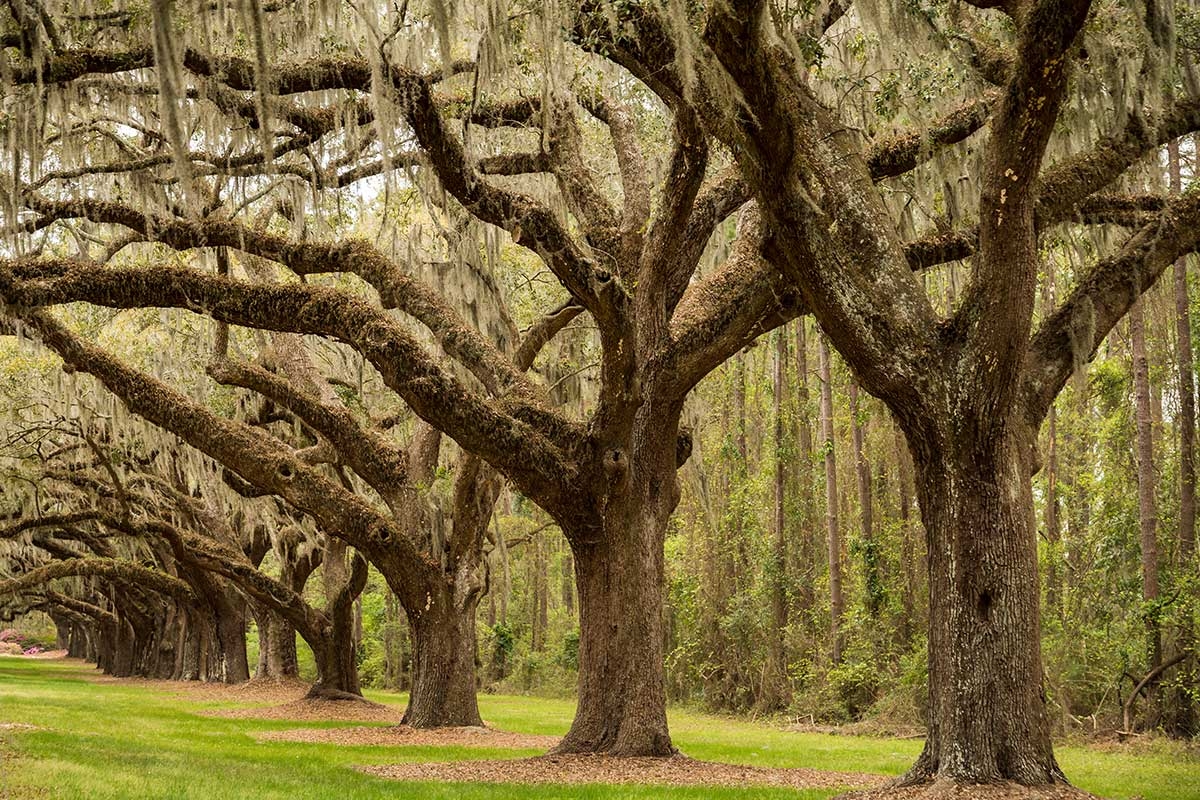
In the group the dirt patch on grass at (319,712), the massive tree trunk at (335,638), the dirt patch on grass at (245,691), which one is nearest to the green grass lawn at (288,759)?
the dirt patch on grass at (319,712)

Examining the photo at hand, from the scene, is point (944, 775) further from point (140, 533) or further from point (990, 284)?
point (140, 533)

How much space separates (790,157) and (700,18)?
1103 millimetres

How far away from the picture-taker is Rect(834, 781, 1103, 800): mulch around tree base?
612 cm

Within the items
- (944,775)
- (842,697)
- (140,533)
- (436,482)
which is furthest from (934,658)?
(140,533)

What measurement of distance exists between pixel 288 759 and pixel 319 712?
803 cm

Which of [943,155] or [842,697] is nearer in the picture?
[943,155]

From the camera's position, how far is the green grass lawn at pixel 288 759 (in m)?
7.68

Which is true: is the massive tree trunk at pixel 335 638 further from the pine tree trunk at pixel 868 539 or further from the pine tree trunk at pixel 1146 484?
the pine tree trunk at pixel 1146 484

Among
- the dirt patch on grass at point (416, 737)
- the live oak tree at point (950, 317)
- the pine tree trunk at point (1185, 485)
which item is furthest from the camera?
the pine tree trunk at point (1185, 485)

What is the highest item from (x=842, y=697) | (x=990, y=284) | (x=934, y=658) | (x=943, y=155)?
(x=943, y=155)

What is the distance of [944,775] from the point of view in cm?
654

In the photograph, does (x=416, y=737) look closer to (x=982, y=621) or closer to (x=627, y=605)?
(x=627, y=605)

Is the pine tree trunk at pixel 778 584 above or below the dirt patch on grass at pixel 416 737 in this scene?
above

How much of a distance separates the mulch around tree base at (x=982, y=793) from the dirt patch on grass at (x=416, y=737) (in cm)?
648
